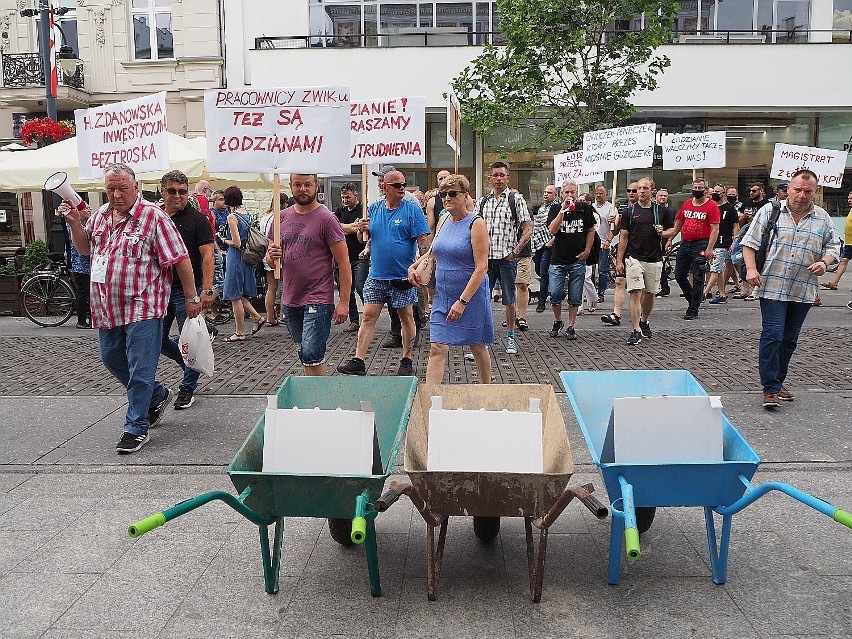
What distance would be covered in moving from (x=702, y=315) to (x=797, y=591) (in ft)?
30.6

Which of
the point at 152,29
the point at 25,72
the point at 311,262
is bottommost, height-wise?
the point at 311,262

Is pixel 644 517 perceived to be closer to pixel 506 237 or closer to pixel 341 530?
pixel 341 530

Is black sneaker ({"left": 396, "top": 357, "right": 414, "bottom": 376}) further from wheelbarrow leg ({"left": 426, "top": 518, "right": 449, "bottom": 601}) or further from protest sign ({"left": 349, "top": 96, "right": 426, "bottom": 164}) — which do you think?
wheelbarrow leg ({"left": 426, "top": 518, "right": 449, "bottom": 601})

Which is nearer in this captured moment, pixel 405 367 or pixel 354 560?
pixel 354 560

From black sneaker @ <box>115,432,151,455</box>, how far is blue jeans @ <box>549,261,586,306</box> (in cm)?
609

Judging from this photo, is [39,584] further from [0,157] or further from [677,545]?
[0,157]

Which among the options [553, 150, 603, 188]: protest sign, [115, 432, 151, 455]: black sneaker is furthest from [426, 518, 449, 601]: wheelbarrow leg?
[553, 150, 603, 188]: protest sign

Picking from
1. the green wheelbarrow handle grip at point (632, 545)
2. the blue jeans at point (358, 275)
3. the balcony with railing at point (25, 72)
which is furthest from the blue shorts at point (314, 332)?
the balcony with railing at point (25, 72)

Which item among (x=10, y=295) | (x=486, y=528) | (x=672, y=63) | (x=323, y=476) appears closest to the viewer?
(x=323, y=476)

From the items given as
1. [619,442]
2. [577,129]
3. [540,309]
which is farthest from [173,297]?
[577,129]

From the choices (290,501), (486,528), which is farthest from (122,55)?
(290,501)

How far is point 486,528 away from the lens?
4352 millimetres

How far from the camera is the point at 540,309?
44.0ft

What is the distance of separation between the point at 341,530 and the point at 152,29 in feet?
76.3
